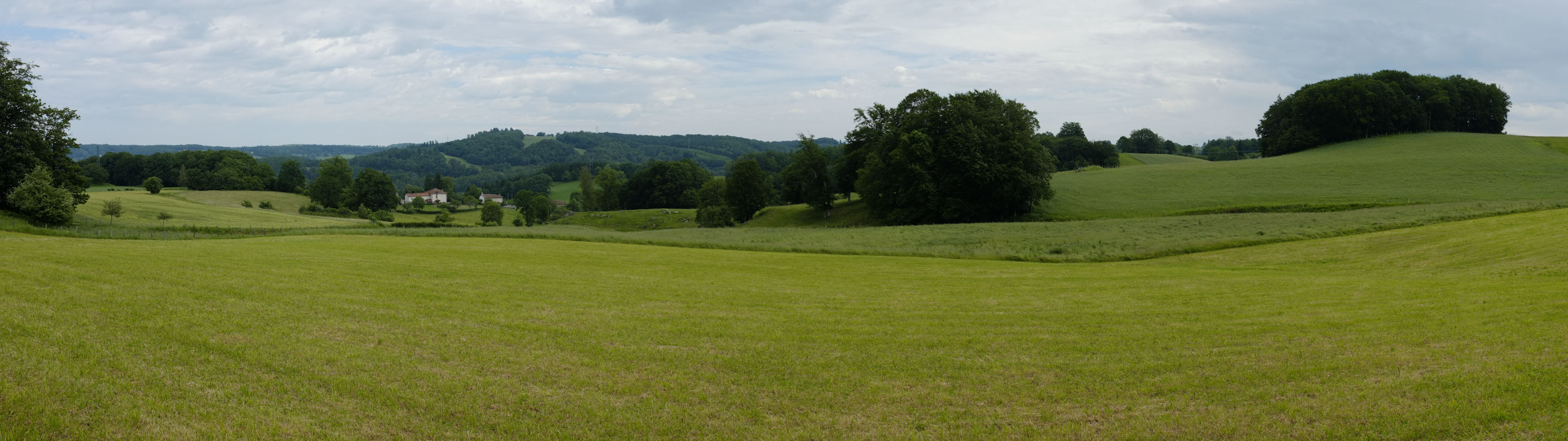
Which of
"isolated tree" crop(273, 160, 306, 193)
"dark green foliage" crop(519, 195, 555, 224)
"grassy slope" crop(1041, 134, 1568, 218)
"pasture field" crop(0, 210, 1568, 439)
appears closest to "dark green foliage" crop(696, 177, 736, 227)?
"grassy slope" crop(1041, 134, 1568, 218)

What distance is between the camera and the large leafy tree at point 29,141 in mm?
48812

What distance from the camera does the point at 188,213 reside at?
234 feet

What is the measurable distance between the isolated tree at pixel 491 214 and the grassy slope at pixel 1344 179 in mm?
75749

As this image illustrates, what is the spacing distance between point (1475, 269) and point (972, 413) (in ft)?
69.7

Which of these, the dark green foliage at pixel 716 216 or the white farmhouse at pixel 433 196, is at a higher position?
the white farmhouse at pixel 433 196

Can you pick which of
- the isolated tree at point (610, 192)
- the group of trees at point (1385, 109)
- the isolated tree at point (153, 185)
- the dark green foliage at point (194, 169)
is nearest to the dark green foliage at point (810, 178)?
the isolated tree at point (610, 192)

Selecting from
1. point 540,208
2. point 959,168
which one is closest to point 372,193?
point 540,208

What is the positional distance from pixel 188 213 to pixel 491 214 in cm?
4181

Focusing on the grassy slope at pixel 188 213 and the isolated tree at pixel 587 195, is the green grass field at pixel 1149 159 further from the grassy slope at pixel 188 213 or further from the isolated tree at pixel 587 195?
the grassy slope at pixel 188 213

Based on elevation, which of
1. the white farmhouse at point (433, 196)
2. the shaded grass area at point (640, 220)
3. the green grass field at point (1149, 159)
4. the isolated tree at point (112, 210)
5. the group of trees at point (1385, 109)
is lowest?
the shaded grass area at point (640, 220)

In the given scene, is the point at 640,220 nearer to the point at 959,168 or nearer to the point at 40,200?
the point at 959,168

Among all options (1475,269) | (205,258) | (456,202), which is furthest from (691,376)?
(456,202)

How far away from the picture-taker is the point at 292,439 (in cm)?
822

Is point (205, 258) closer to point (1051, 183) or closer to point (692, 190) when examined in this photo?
point (1051, 183)
